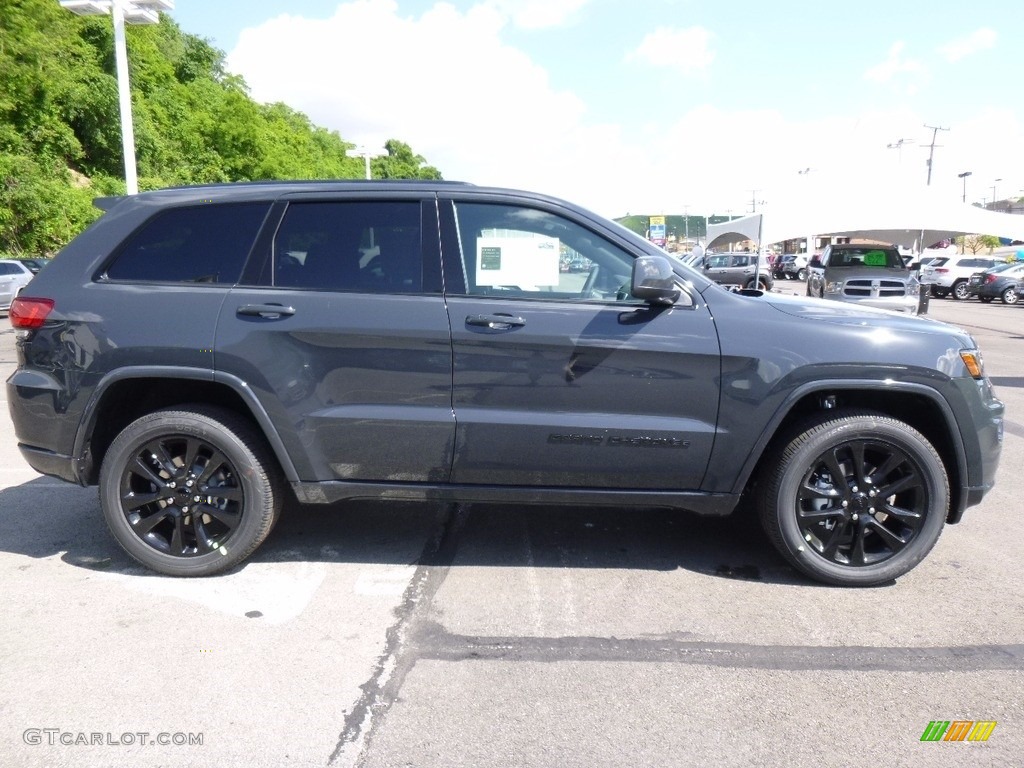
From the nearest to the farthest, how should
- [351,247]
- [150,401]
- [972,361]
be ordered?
[972,361] → [351,247] → [150,401]

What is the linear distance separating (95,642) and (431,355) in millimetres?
1838

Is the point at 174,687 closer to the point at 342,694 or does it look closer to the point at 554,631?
the point at 342,694

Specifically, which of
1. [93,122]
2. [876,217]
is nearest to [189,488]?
[876,217]

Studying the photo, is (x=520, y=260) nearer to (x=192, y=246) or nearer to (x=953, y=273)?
(x=192, y=246)

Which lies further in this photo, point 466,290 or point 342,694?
point 466,290

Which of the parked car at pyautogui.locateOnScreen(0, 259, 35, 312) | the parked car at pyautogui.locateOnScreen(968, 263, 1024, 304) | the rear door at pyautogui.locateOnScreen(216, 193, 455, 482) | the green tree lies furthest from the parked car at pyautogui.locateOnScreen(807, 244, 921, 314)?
the green tree

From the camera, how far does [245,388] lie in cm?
400

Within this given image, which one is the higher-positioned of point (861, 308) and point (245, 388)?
point (861, 308)

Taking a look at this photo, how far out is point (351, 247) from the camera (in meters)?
4.13

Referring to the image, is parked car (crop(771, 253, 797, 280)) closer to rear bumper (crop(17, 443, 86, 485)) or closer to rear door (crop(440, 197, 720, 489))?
rear door (crop(440, 197, 720, 489))

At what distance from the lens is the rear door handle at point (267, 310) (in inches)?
157

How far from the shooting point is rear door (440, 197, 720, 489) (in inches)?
154

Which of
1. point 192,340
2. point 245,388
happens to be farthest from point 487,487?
point 192,340

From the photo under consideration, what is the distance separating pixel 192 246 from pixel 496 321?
5.13 feet
